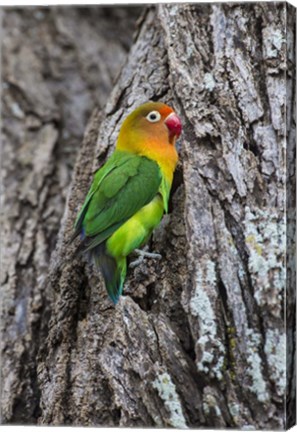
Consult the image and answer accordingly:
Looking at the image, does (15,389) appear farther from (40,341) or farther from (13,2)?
(13,2)

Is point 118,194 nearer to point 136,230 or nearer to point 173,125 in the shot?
point 136,230

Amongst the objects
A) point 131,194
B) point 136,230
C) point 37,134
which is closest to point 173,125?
point 131,194

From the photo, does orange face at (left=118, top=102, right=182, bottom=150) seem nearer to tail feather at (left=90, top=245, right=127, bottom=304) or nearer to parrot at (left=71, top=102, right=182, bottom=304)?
parrot at (left=71, top=102, right=182, bottom=304)

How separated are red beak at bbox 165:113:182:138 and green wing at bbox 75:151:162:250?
0.18 metres

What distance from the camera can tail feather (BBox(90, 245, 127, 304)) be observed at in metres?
3.88

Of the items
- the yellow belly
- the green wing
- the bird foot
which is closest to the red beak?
the green wing

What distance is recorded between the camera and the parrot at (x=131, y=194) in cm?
382

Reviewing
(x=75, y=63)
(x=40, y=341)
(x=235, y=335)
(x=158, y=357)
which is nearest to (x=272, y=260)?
(x=235, y=335)

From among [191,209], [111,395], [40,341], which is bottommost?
[111,395]

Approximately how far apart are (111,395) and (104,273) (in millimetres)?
558

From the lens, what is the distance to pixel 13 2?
451 cm

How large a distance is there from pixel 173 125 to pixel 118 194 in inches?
16.4

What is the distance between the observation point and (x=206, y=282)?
374cm

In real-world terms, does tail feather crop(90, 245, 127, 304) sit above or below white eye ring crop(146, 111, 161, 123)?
below
